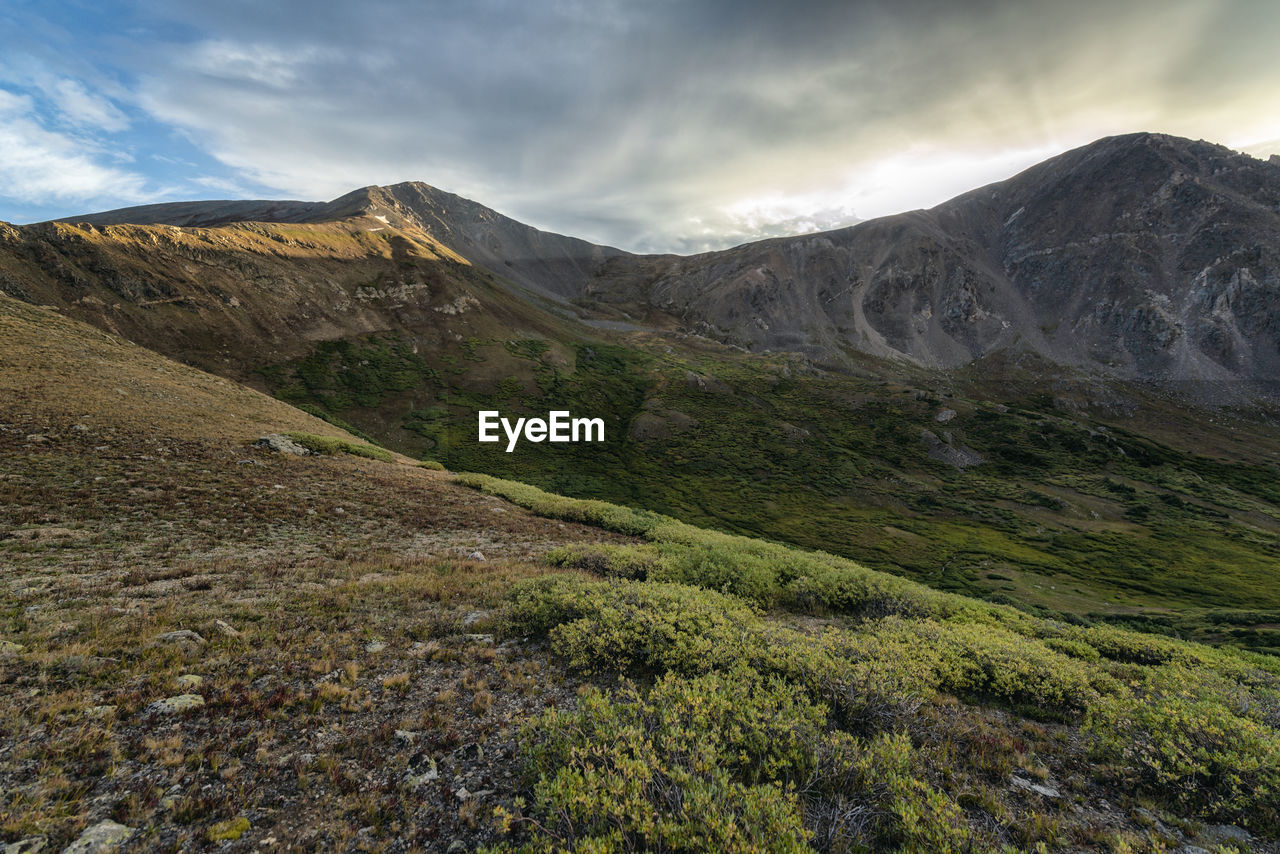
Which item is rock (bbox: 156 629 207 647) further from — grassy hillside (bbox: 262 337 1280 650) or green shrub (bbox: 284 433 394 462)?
grassy hillside (bbox: 262 337 1280 650)

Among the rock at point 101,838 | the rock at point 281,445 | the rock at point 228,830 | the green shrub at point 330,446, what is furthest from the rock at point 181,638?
the green shrub at point 330,446

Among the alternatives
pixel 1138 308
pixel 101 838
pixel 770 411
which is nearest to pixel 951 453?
pixel 770 411

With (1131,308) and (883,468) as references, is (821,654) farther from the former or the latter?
(1131,308)

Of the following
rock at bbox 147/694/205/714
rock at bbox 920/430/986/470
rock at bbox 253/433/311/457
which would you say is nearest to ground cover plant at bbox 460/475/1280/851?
rock at bbox 147/694/205/714

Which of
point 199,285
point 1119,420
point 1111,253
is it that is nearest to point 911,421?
point 1119,420

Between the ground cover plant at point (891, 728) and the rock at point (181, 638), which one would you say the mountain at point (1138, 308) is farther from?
the rock at point (181, 638)
